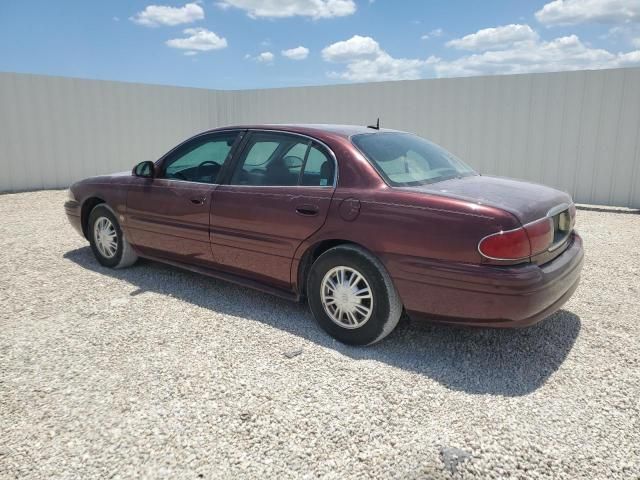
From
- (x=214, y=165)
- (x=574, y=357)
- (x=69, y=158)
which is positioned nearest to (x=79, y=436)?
(x=214, y=165)

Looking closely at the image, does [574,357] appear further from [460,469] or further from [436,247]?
[460,469]

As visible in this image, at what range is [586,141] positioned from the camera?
9203mm

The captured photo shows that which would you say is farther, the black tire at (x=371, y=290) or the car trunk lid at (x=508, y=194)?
the black tire at (x=371, y=290)

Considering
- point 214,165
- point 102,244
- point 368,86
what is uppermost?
point 368,86

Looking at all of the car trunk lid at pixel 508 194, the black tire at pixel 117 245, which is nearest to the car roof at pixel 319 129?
the car trunk lid at pixel 508 194

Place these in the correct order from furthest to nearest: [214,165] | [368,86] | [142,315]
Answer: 1. [368,86]
2. [214,165]
3. [142,315]

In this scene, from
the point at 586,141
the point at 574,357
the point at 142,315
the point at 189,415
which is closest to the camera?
the point at 189,415

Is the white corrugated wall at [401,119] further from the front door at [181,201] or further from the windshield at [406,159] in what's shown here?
the front door at [181,201]

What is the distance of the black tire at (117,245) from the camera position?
4855 mm

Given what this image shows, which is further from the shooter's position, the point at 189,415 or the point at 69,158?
the point at 69,158

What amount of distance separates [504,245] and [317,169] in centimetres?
141

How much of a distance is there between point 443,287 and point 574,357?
3.58 ft

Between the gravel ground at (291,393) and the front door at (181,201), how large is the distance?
46 cm

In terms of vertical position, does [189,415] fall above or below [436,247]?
below
